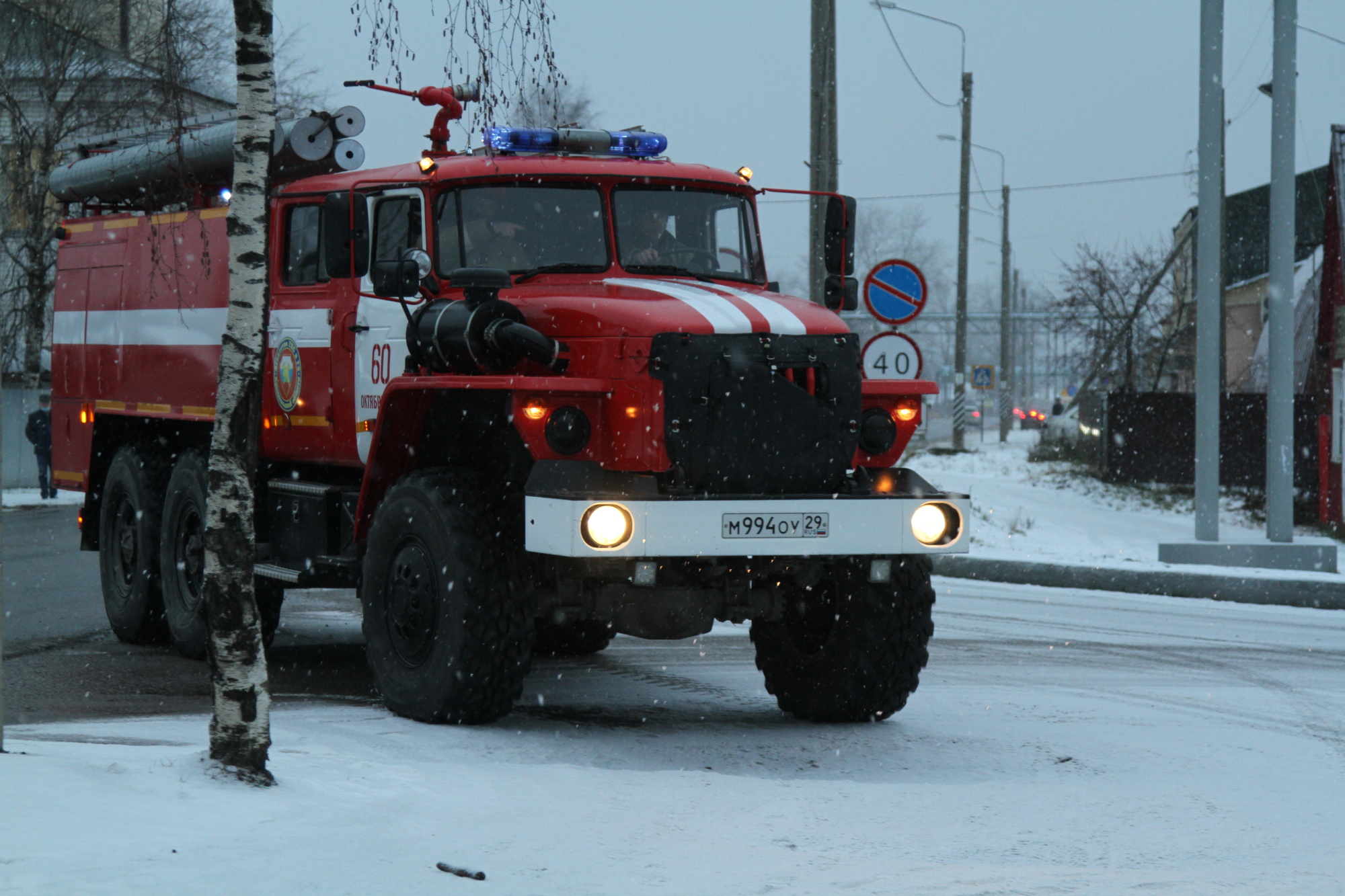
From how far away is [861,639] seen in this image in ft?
25.2

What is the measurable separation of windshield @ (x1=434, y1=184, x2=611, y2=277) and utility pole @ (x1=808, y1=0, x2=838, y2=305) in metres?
10.4

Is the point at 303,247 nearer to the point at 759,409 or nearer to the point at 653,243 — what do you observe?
the point at 653,243

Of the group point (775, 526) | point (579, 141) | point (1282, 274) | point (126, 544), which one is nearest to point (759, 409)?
point (775, 526)

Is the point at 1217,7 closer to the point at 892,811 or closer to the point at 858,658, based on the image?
the point at 858,658

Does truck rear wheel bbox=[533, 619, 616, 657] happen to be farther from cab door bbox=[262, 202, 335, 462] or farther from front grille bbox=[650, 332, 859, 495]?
front grille bbox=[650, 332, 859, 495]

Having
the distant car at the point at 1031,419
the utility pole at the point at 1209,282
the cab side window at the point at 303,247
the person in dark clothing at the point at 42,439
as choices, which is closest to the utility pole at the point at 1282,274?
the utility pole at the point at 1209,282

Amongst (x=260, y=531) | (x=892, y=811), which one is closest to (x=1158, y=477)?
(x=260, y=531)

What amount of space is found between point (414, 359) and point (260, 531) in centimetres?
220

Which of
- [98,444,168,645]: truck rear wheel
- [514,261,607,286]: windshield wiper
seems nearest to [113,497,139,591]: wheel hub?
[98,444,168,645]: truck rear wheel

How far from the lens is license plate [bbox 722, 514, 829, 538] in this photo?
269 inches

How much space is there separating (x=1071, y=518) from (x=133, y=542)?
555 inches

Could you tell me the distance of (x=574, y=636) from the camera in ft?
34.0

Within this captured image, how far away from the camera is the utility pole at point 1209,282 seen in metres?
15.2

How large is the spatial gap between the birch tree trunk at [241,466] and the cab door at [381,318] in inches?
89.2
